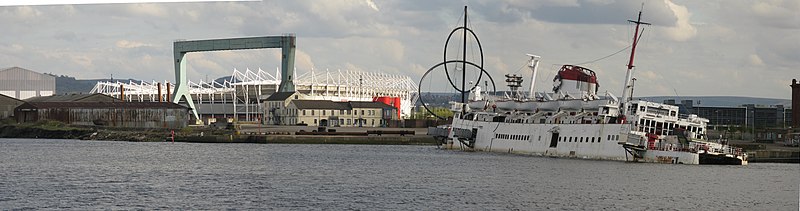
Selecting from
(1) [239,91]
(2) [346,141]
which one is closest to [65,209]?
(2) [346,141]

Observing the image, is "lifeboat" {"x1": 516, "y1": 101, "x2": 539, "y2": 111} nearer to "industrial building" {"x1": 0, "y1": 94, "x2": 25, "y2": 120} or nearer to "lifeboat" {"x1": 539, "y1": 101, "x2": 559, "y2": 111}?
"lifeboat" {"x1": 539, "y1": 101, "x2": 559, "y2": 111}

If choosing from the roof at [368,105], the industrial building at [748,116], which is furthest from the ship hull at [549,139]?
the roof at [368,105]

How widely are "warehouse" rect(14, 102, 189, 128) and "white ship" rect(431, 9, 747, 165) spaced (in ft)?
86.7

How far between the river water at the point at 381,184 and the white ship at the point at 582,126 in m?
0.88

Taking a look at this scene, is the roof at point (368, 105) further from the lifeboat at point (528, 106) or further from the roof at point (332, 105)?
the lifeboat at point (528, 106)

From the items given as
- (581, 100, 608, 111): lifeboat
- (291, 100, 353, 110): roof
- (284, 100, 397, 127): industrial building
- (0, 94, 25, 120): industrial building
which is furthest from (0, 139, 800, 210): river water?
(291, 100, 353, 110): roof

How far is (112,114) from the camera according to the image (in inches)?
3014

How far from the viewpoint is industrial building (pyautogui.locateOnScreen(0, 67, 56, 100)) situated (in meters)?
101

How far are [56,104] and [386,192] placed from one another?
52671 mm

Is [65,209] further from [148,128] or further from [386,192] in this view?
[148,128]

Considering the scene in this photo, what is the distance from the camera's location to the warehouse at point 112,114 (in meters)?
76.5

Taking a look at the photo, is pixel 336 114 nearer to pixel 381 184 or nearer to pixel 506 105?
pixel 506 105

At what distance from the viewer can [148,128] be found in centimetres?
7612

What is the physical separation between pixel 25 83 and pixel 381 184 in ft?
260
